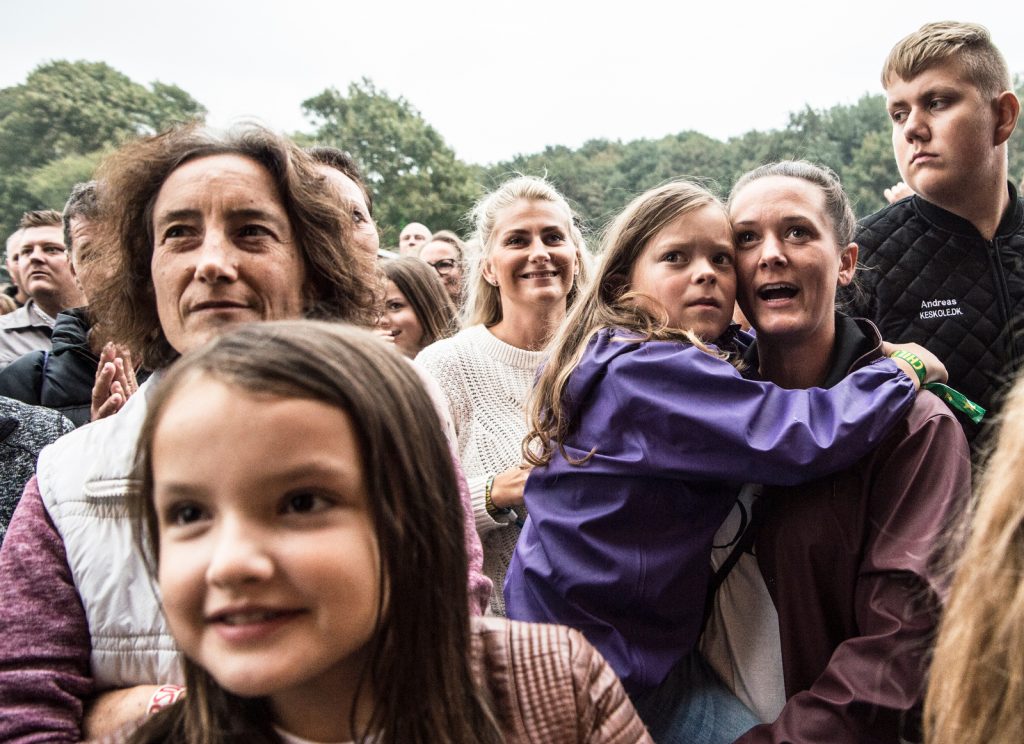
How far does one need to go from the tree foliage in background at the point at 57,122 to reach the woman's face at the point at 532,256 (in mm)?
40478

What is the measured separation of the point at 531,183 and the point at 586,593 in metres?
2.06

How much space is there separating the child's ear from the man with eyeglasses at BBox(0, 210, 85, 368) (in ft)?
16.2

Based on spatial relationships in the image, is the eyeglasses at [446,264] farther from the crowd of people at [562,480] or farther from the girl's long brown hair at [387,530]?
the girl's long brown hair at [387,530]

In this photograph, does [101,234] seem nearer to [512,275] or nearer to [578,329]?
[578,329]

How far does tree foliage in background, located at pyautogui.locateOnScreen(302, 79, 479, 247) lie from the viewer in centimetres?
3628

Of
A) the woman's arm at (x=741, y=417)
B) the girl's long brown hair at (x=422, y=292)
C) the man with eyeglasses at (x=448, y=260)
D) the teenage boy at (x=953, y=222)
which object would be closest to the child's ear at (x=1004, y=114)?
the teenage boy at (x=953, y=222)

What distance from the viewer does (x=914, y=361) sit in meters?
1.85

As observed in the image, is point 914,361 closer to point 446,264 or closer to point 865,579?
point 865,579

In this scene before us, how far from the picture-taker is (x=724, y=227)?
7.10ft

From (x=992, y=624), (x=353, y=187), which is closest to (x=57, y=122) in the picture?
(x=353, y=187)

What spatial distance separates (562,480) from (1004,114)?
226cm

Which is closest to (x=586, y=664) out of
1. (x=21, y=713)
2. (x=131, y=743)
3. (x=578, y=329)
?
(x=131, y=743)

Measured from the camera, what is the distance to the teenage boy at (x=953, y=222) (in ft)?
8.32

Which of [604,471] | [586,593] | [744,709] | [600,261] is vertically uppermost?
[600,261]
